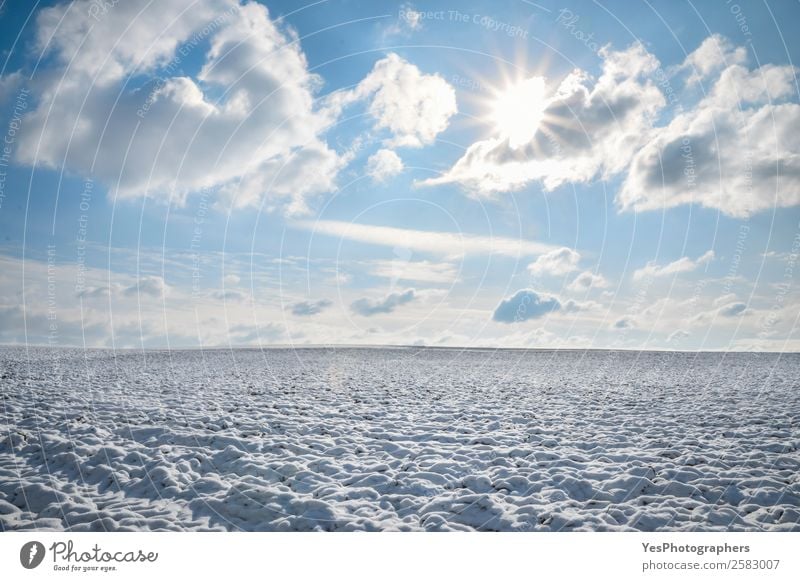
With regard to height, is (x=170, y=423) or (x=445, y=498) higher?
(x=170, y=423)

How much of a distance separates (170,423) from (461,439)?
845 cm

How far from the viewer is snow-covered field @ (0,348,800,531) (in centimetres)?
802

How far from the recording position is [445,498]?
8.54 m

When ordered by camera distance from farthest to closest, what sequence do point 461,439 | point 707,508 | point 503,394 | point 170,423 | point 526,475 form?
point 503,394 < point 170,423 < point 461,439 < point 526,475 < point 707,508

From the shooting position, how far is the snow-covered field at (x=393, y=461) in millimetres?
8023

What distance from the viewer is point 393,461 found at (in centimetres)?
1033
